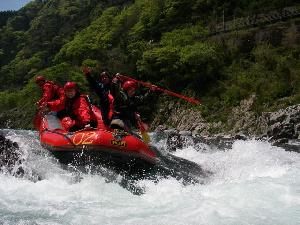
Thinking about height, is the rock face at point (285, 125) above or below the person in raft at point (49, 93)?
below

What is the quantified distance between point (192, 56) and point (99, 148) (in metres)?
31.1

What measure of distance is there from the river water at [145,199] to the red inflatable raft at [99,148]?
39 cm

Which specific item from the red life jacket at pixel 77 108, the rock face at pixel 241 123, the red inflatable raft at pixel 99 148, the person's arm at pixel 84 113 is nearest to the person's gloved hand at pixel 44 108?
the red life jacket at pixel 77 108

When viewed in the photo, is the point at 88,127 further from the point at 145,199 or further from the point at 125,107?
the point at 145,199

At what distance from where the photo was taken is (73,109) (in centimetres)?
1273

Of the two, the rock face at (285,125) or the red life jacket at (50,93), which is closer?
the red life jacket at (50,93)

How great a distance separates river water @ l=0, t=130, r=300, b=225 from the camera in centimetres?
700

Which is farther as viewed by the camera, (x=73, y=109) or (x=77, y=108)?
(x=73, y=109)

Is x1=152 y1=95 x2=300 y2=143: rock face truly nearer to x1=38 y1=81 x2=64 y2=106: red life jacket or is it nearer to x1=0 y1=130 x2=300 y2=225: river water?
x1=38 y1=81 x2=64 y2=106: red life jacket

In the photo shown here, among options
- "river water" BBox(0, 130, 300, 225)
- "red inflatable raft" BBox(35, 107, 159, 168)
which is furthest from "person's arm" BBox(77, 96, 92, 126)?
"river water" BBox(0, 130, 300, 225)

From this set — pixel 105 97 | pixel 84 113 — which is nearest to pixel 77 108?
pixel 84 113

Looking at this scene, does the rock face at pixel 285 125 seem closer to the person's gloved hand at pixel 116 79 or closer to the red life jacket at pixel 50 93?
the person's gloved hand at pixel 116 79

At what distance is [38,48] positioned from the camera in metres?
94.2

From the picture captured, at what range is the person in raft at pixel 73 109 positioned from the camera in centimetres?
1234
